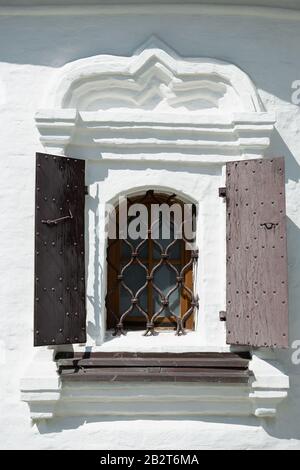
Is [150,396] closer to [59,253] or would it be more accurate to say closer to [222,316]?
[222,316]

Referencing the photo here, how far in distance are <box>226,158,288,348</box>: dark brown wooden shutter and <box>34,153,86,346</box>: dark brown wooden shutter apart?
3.12 feet

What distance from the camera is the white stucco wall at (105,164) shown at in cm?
432

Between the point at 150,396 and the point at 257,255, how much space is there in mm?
1116

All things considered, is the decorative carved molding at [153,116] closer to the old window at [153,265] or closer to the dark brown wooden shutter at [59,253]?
the dark brown wooden shutter at [59,253]

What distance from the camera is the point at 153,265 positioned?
4496 millimetres

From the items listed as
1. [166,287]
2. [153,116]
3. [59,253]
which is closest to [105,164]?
[153,116]

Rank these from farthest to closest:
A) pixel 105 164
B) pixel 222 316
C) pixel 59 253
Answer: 1. pixel 105 164
2. pixel 222 316
3. pixel 59 253

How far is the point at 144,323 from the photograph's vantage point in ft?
14.9

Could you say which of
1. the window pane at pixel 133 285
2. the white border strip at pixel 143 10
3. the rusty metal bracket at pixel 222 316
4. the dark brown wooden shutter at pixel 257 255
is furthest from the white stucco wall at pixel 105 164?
the window pane at pixel 133 285

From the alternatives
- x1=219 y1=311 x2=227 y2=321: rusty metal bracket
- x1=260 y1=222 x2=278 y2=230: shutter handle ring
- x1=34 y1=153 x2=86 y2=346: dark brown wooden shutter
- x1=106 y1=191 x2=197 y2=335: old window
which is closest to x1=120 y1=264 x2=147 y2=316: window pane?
x1=106 y1=191 x2=197 y2=335: old window

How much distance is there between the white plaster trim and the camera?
13.8 feet

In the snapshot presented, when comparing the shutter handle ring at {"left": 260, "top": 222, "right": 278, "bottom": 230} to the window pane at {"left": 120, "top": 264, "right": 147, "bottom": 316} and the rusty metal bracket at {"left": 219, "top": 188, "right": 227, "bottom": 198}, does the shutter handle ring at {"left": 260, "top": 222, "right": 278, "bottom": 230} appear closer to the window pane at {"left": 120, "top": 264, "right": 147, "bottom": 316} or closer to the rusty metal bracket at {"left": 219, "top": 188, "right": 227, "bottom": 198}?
the rusty metal bracket at {"left": 219, "top": 188, "right": 227, "bottom": 198}

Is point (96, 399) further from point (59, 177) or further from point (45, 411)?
point (59, 177)
